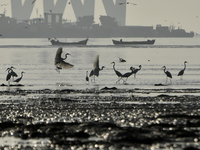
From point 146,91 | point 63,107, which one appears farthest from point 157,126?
point 146,91

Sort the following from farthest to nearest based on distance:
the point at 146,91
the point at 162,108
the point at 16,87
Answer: the point at 16,87
the point at 146,91
the point at 162,108

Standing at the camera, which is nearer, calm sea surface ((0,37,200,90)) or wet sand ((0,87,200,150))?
wet sand ((0,87,200,150))

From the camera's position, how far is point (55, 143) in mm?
Answer: 12633

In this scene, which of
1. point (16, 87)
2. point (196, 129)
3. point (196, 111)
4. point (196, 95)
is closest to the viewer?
point (196, 129)

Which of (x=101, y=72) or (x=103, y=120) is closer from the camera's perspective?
(x=103, y=120)

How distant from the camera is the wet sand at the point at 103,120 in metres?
12.6

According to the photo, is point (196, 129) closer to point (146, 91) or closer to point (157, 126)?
point (157, 126)

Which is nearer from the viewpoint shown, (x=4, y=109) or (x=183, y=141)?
(x=183, y=141)

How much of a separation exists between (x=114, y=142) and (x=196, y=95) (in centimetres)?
1240

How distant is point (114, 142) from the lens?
497 inches

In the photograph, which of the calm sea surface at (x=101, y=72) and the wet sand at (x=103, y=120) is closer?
the wet sand at (x=103, y=120)

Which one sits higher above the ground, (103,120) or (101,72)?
(103,120)

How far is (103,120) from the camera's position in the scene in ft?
53.1

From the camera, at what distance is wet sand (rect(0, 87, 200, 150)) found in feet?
41.4
